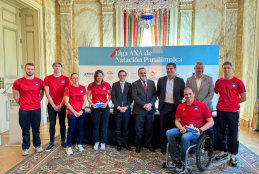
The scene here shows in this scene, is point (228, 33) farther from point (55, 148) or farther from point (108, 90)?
point (55, 148)

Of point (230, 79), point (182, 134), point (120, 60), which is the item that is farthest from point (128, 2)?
point (182, 134)

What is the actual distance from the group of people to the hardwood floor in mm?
222

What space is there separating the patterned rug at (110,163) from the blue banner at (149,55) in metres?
2.60

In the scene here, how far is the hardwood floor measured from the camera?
3.05 metres

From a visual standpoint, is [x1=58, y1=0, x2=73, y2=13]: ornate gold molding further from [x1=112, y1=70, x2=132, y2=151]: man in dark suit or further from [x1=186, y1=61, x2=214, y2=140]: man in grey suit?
[x1=186, y1=61, x2=214, y2=140]: man in grey suit

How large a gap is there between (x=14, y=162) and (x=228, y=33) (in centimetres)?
618

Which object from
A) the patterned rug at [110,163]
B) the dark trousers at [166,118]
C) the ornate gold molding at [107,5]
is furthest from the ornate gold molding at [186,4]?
the patterned rug at [110,163]

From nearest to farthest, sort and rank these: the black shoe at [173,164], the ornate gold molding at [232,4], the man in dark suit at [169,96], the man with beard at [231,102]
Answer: the black shoe at [173,164] → the man with beard at [231,102] → the man in dark suit at [169,96] → the ornate gold molding at [232,4]

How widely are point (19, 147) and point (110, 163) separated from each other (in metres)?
1.96

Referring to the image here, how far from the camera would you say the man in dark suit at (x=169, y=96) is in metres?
3.15

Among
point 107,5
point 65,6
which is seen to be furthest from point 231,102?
point 65,6

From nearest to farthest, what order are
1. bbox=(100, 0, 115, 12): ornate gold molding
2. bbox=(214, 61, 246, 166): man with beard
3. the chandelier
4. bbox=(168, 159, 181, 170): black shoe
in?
1. bbox=(168, 159, 181, 170): black shoe
2. bbox=(214, 61, 246, 166): man with beard
3. the chandelier
4. bbox=(100, 0, 115, 12): ornate gold molding

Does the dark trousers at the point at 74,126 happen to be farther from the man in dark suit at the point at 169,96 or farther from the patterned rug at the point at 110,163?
the man in dark suit at the point at 169,96

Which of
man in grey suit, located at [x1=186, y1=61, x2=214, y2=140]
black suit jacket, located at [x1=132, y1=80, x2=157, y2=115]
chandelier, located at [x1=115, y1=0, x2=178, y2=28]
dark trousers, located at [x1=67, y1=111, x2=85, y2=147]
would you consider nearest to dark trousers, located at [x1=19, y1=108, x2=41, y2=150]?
dark trousers, located at [x1=67, y1=111, x2=85, y2=147]
